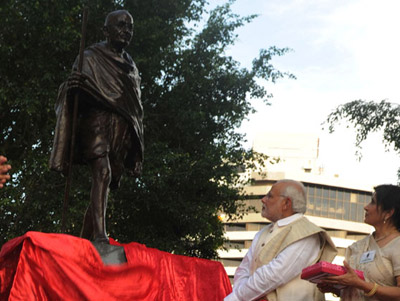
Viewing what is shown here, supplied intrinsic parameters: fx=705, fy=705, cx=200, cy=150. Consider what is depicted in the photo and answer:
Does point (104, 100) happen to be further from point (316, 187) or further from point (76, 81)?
point (316, 187)

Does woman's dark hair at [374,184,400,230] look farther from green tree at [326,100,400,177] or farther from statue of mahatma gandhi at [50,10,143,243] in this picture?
green tree at [326,100,400,177]

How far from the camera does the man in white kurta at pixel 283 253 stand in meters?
4.46

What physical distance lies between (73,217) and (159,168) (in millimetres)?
2640

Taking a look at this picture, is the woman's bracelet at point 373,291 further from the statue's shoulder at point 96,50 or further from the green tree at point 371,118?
the green tree at point 371,118

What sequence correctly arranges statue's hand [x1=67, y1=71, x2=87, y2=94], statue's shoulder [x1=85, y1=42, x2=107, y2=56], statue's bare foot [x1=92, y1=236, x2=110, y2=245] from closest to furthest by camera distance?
statue's bare foot [x1=92, y1=236, x2=110, y2=245]
statue's hand [x1=67, y1=71, x2=87, y2=94]
statue's shoulder [x1=85, y1=42, x2=107, y2=56]

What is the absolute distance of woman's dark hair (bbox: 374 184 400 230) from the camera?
4.50 m

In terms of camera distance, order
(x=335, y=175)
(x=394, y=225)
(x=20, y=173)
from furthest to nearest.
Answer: (x=335, y=175)
(x=20, y=173)
(x=394, y=225)

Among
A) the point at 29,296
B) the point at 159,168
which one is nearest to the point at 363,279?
the point at 29,296

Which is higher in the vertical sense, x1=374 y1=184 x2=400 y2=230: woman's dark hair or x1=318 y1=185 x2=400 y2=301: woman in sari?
x1=374 y1=184 x2=400 y2=230: woman's dark hair

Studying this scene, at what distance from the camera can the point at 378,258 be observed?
14.2ft

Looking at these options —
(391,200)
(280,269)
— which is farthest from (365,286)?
(391,200)

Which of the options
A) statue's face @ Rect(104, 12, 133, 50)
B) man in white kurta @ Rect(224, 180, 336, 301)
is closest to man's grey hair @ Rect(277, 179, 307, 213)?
man in white kurta @ Rect(224, 180, 336, 301)

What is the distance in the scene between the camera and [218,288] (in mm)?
6648

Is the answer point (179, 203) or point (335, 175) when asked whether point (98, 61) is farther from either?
point (335, 175)
